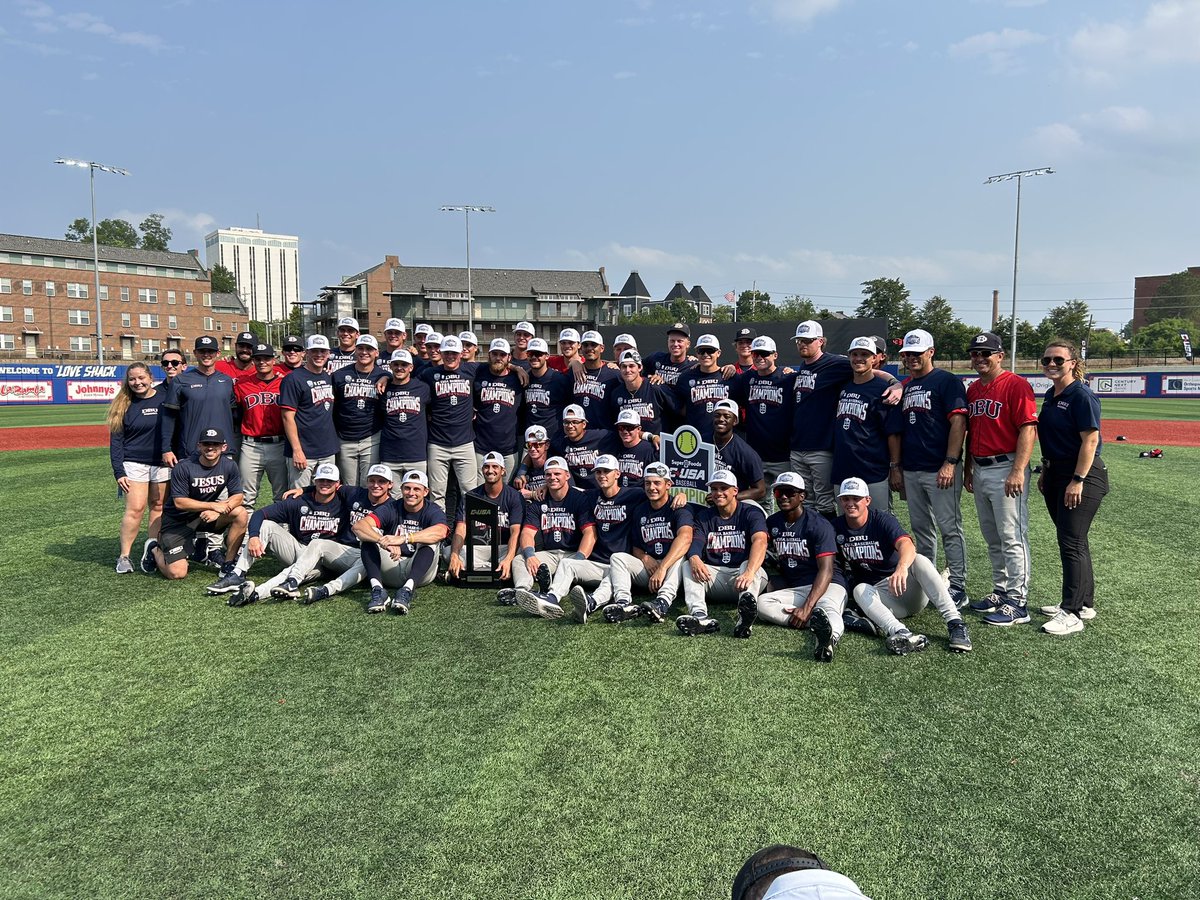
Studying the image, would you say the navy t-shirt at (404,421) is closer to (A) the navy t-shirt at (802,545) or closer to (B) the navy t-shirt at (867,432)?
(A) the navy t-shirt at (802,545)

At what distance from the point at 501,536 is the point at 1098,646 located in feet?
15.9

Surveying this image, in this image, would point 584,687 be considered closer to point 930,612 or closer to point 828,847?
point 828,847

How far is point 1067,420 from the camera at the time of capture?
5988mm

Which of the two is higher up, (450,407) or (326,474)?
(450,407)

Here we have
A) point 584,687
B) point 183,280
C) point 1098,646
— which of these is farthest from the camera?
point 183,280

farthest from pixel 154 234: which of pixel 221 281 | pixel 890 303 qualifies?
pixel 890 303

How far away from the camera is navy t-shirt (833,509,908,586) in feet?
19.7

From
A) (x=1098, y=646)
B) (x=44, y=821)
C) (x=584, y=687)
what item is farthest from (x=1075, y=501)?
(x=44, y=821)

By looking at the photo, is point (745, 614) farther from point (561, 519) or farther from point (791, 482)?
point (561, 519)

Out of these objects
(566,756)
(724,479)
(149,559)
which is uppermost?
(724,479)

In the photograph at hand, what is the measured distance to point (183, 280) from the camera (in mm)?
79312

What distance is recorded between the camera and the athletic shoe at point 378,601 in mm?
6445

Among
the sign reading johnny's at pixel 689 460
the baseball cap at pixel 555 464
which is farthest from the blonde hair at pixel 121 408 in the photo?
the sign reading johnny's at pixel 689 460

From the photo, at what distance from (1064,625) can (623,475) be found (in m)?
3.83
